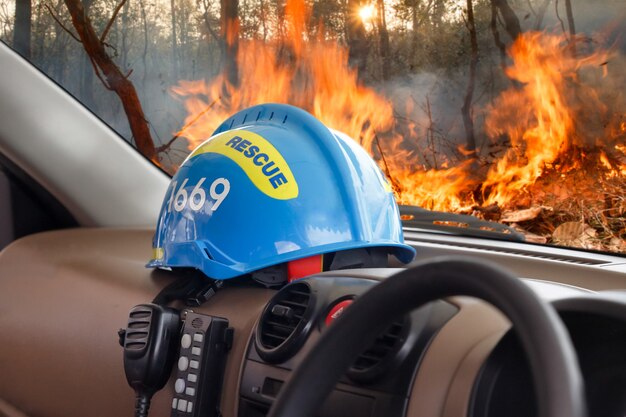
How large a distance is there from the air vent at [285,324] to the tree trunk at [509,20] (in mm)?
2322

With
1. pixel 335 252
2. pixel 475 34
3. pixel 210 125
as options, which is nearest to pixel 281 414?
pixel 335 252

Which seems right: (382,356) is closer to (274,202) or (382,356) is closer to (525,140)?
(274,202)

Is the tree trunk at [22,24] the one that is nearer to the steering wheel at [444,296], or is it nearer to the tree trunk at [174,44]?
the tree trunk at [174,44]

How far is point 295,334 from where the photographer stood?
4.39 ft

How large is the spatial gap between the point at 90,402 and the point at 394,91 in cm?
219

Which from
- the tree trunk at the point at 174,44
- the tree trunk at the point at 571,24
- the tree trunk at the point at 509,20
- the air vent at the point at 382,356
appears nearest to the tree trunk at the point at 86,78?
the tree trunk at the point at 174,44

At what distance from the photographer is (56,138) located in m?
2.46

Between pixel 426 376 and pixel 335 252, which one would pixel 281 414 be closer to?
pixel 426 376

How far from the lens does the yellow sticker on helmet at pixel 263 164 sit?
65.9 inches

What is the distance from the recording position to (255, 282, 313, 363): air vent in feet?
4.39

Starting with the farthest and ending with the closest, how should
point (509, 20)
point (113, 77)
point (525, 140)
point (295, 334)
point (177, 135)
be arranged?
point (113, 77) → point (177, 135) → point (509, 20) → point (525, 140) → point (295, 334)

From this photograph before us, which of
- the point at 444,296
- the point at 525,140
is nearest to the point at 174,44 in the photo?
the point at 525,140

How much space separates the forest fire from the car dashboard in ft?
2.60

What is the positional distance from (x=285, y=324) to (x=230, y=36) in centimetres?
351
